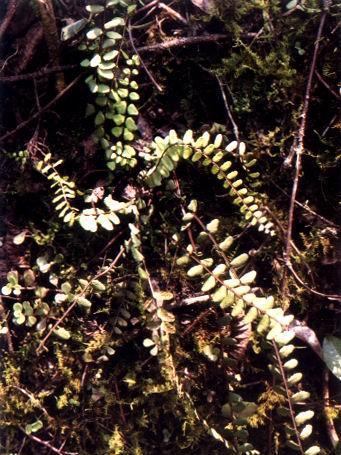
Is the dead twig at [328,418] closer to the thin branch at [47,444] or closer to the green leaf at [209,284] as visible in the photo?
the green leaf at [209,284]

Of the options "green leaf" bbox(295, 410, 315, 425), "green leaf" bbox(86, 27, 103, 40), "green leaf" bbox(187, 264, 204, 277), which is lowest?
"green leaf" bbox(295, 410, 315, 425)

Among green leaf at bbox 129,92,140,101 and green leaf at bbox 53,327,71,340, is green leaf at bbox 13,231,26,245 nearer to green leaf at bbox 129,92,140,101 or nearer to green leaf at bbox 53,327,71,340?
green leaf at bbox 53,327,71,340

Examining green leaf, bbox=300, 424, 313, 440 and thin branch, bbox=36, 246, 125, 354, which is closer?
green leaf, bbox=300, 424, 313, 440

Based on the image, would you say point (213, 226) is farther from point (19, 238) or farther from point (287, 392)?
point (19, 238)

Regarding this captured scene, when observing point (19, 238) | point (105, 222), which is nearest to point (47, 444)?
point (19, 238)

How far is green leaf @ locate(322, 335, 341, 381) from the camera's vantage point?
215 cm

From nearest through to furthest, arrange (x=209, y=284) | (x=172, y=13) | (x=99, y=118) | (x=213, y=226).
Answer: (x=209, y=284), (x=213, y=226), (x=99, y=118), (x=172, y=13)

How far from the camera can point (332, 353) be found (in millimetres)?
2178

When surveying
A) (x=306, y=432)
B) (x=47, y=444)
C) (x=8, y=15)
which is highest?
(x=8, y=15)

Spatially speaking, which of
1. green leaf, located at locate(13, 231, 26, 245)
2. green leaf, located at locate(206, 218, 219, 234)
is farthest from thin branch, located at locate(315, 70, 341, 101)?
green leaf, located at locate(13, 231, 26, 245)

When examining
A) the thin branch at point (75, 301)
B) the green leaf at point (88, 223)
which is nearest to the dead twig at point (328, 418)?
the thin branch at point (75, 301)

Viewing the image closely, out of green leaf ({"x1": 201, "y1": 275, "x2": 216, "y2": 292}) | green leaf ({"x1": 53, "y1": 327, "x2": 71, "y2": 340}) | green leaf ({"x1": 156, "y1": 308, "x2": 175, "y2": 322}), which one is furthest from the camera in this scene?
green leaf ({"x1": 53, "y1": 327, "x2": 71, "y2": 340})

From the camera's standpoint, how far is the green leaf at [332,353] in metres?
2.15

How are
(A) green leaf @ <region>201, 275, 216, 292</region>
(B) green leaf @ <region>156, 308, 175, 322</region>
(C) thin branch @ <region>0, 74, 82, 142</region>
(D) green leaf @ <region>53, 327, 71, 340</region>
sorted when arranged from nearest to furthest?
(A) green leaf @ <region>201, 275, 216, 292</region> < (B) green leaf @ <region>156, 308, 175, 322</region> < (D) green leaf @ <region>53, 327, 71, 340</region> < (C) thin branch @ <region>0, 74, 82, 142</region>
